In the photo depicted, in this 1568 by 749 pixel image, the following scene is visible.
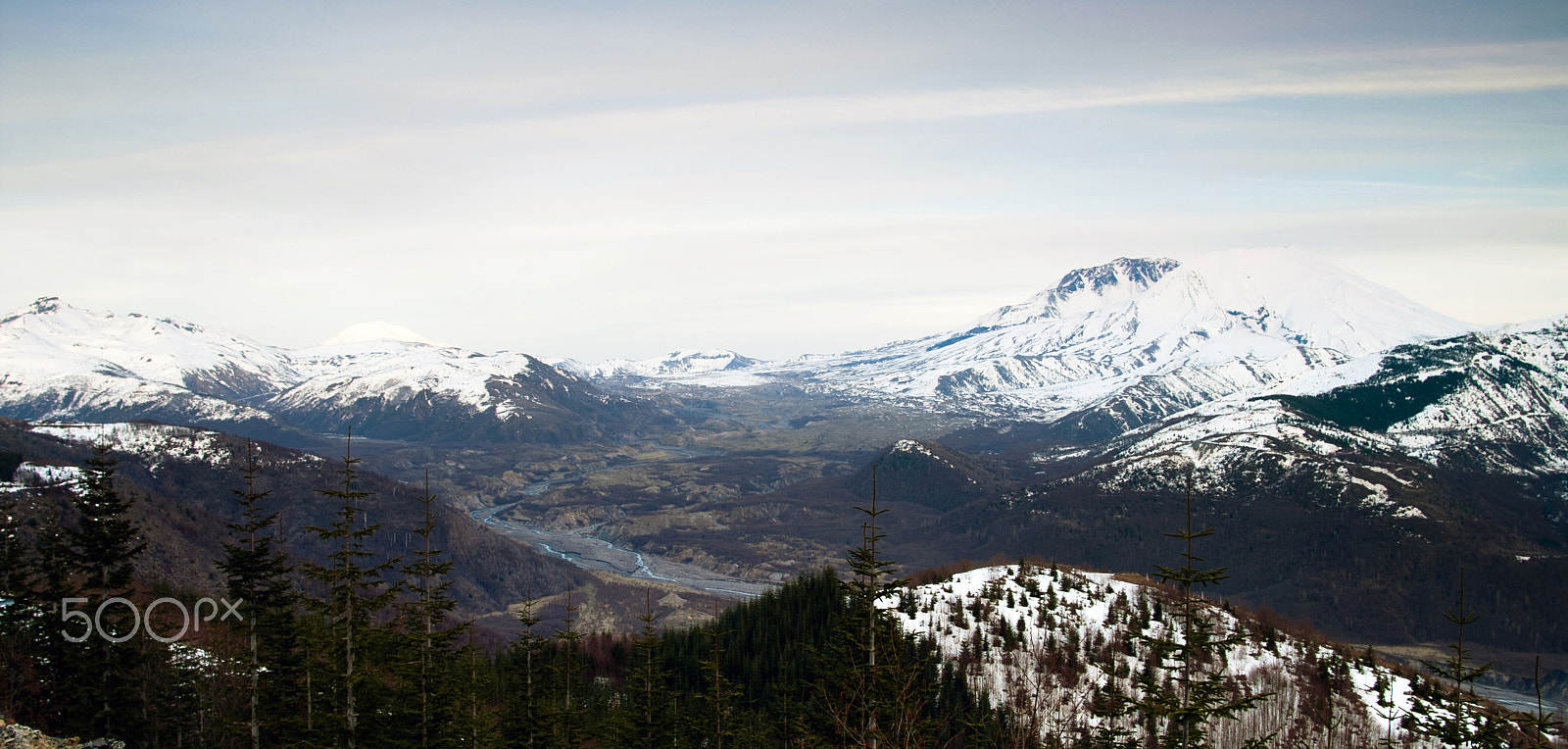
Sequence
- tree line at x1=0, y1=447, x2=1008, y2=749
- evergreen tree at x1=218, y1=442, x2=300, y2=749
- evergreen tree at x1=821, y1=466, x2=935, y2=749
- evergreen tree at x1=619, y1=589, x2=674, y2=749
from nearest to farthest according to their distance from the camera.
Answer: evergreen tree at x1=821, y1=466, x2=935, y2=749, tree line at x1=0, y1=447, x2=1008, y2=749, evergreen tree at x1=218, y1=442, x2=300, y2=749, evergreen tree at x1=619, y1=589, x2=674, y2=749

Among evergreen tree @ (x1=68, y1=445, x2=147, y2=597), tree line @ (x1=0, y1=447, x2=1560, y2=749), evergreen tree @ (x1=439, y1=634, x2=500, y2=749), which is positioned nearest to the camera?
tree line @ (x1=0, y1=447, x2=1560, y2=749)

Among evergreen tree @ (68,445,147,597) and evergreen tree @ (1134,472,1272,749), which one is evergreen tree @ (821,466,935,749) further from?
evergreen tree @ (68,445,147,597)

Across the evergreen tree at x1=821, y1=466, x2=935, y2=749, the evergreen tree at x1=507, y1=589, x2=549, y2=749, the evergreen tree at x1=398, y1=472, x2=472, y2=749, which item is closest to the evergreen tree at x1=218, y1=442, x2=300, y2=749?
the evergreen tree at x1=398, y1=472, x2=472, y2=749

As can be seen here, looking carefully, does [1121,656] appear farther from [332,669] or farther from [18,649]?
[18,649]

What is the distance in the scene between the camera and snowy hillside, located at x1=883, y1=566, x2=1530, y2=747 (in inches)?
3656

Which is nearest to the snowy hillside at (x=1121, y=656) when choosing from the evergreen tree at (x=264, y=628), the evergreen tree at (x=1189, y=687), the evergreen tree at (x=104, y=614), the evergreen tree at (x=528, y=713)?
the evergreen tree at (x=528, y=713)

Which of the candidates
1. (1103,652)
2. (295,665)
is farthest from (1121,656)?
(295,665)

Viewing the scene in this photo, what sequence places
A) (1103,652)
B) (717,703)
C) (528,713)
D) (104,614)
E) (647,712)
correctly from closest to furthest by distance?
(104,614) < (717,703) < (647,712) < (528,713) < (1103,652)

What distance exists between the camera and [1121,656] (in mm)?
99312

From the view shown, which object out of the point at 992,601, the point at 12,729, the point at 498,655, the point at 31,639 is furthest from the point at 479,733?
the point at 992,601

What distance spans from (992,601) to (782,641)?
2799cm

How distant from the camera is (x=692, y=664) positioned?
115000 mm

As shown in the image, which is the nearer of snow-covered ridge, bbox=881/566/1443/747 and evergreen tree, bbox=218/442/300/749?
evergreen tree, bbox=218/442/300/749

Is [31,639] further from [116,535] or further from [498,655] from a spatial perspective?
[498,655]
